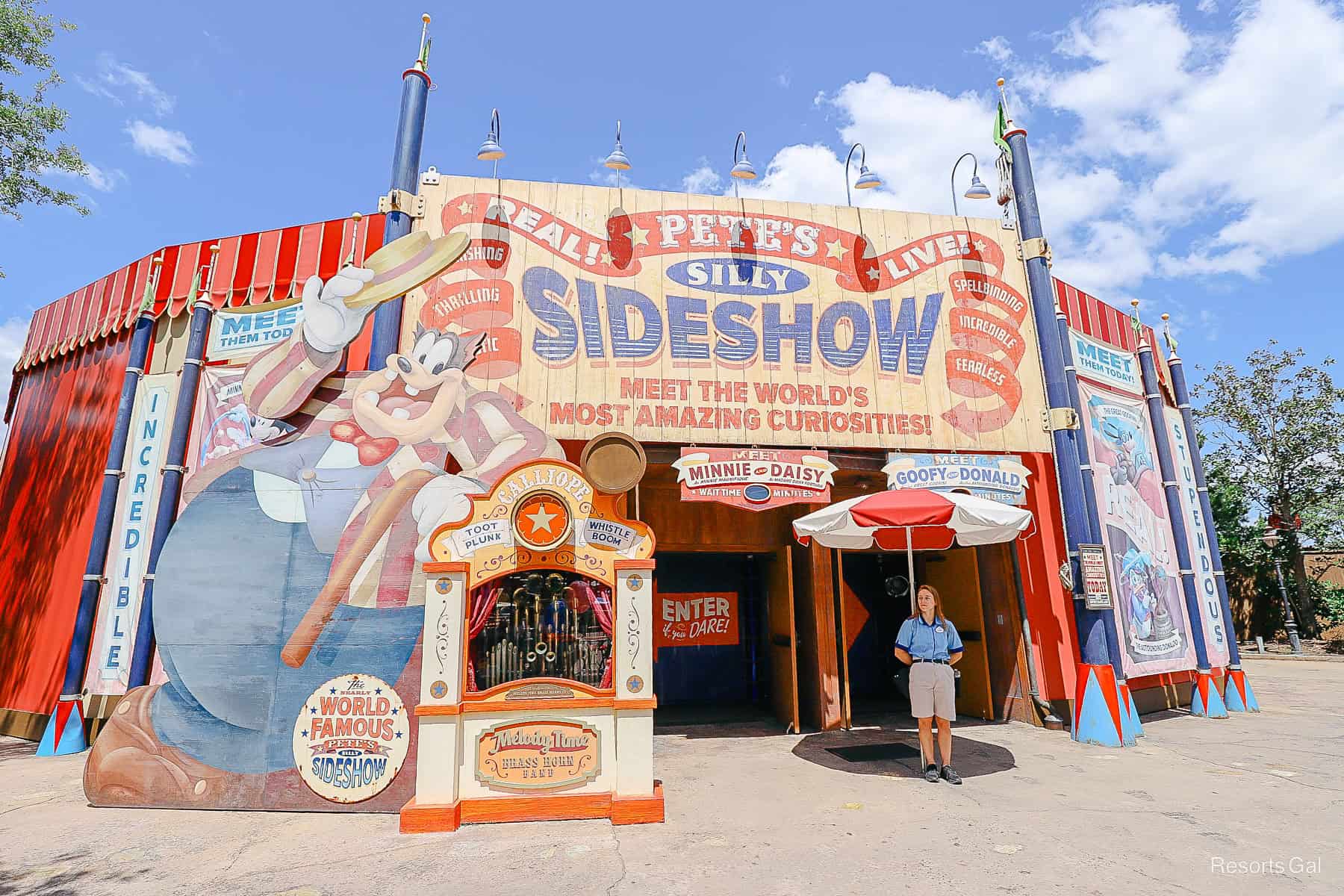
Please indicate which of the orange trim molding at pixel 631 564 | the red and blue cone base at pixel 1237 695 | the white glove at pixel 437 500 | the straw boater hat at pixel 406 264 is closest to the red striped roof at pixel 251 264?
the straw boater hat at pixel 406 264

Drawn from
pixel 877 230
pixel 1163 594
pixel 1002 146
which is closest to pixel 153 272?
pixel 877 230

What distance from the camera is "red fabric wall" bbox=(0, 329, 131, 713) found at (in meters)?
9.01

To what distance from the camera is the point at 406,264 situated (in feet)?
25.2

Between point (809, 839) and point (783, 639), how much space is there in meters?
4.83

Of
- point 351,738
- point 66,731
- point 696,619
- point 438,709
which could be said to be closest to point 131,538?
point 66,731

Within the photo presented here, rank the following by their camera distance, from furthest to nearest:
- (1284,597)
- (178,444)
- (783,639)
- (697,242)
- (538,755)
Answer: (1284,597)
(783,639)
(697,242)
(178,444)
(538,755)

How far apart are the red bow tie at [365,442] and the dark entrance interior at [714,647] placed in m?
5.67

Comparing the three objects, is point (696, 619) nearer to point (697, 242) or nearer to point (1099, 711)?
point (1099, 711)

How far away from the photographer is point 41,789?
6297 millimetres

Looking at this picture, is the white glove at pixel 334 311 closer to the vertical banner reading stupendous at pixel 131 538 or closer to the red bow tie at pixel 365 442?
the red bow tie at pixel 365 442

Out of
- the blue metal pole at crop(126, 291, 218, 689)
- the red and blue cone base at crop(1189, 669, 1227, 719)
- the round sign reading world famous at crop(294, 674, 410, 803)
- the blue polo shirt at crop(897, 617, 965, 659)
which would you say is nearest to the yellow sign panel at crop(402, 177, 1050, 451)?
the blue metal pole at crop(126, 291, 218, 689)

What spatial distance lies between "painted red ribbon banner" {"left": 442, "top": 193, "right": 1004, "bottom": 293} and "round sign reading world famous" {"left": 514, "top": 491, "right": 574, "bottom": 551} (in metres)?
3.94

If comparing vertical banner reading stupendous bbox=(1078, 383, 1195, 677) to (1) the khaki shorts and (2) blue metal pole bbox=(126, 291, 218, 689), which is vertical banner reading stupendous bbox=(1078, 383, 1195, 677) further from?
(2) blue metal pole bbox=(126, 291, 218, 689)

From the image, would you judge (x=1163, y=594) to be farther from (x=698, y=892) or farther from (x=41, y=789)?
(x=41, y=789)
